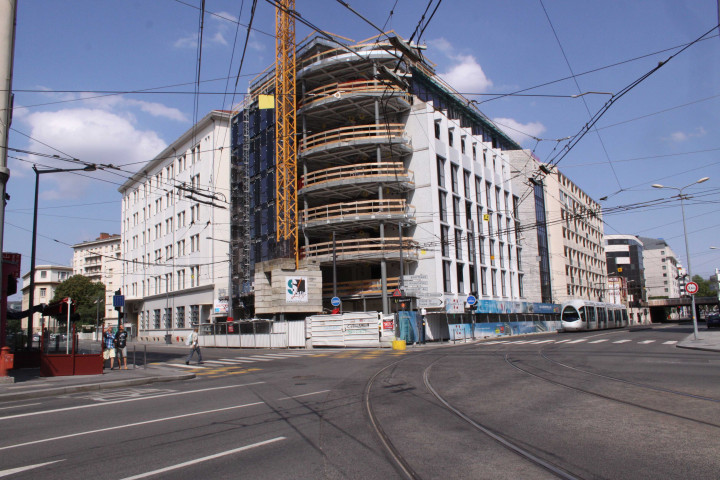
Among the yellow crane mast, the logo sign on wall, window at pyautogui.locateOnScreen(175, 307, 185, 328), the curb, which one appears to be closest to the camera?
the curb

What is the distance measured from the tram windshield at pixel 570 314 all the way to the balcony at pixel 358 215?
18.4 meters

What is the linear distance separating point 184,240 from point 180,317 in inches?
349

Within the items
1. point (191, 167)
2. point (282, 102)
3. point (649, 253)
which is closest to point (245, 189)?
point (191, 167)

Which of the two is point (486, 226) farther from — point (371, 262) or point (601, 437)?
point (601, 437)

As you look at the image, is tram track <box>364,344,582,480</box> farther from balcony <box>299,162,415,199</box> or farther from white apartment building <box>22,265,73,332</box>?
white apartment building <box>22,265,73,332</box>

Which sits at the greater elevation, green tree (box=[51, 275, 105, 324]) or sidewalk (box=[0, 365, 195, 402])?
green tree (box=[51, 275, 105, 324])

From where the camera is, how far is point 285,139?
4275 cm

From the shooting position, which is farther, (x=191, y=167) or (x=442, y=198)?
(x=191, y=167)

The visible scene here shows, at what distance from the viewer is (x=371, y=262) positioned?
42.1 m

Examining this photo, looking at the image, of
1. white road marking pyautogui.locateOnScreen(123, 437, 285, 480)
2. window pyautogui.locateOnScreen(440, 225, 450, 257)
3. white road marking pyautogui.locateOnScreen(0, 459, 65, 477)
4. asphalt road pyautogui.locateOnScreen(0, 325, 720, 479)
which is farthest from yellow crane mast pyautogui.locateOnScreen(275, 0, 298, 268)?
white road marking pyautogui.locateOnScreen(0, 459, 65, 477)

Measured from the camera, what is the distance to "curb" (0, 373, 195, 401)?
505 inches

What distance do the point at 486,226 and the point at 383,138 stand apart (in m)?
18.2

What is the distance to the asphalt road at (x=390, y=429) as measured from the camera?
5496 mm

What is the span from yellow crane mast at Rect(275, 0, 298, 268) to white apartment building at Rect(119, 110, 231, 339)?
626cm
